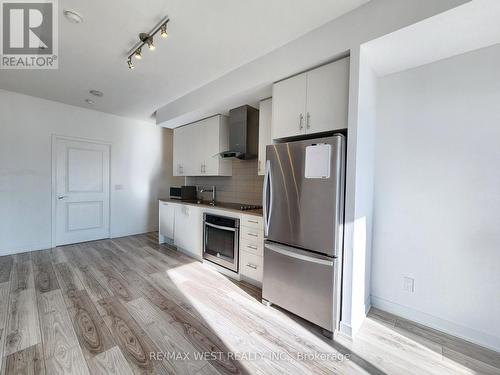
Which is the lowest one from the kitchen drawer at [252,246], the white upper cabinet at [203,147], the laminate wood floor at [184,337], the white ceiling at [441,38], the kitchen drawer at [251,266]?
the laminate wood floor at [184,337]

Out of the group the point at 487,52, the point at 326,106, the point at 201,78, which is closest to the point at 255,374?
the point at 326,106

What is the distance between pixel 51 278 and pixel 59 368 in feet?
5.82

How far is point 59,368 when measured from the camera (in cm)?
140

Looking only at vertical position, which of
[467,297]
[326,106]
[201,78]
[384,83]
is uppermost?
[201,78]

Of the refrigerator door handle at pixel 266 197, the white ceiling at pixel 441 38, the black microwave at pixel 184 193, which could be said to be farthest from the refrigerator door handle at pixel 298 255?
the black microwave at pixel 184 193

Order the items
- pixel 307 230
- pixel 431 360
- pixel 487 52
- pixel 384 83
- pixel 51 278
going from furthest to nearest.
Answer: pixel 51 278
pixel 384 83
pixel 307 230
pixel 487 52
pixel 431 360

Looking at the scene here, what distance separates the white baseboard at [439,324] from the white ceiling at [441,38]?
2245mm

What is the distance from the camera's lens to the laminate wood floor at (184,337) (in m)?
1.45

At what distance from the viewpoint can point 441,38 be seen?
1575 mm

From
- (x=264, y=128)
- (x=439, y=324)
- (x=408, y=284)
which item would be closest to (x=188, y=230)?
(x=264, y=128)

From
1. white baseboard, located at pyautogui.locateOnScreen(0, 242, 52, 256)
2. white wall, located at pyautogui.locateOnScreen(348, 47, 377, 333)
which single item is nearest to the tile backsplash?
white wall, located at pyautogui.locateOnScreen(348, 47, 377, 333)

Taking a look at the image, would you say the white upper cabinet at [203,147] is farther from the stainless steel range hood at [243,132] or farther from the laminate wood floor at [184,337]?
the laminate wood floor at [184,337]

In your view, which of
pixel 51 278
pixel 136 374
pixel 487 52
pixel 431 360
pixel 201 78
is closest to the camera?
pixel 136 374

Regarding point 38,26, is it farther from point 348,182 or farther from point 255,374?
point 255,374
